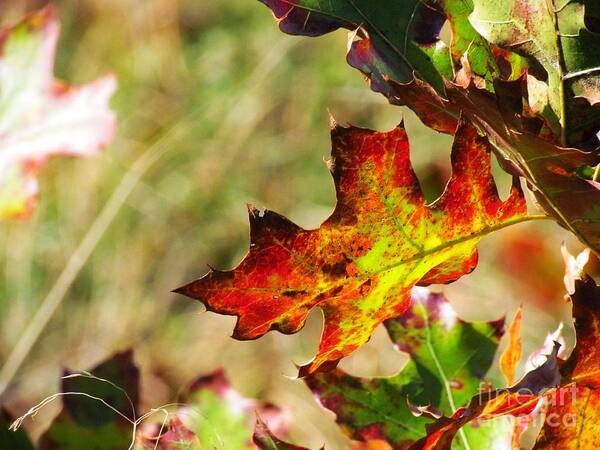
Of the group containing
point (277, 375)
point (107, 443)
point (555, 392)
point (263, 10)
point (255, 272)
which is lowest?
point (277, 375)

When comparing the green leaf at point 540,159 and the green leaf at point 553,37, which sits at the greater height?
the green leaf at point 553,37

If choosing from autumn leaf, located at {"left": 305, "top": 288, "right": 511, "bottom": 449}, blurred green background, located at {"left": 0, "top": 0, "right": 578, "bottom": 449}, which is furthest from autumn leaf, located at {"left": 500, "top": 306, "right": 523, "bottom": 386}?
blurred green background, located at {"left": 0, "top": 0, "right": 578, "bottom": 449}

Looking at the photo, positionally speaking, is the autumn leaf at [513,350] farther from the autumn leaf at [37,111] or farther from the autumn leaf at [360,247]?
the autumn leaf at [37,111]

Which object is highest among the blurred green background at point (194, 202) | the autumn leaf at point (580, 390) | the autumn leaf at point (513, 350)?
the autumn leaf at point (580, 390)

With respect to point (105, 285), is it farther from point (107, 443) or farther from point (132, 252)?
point (107, 443)

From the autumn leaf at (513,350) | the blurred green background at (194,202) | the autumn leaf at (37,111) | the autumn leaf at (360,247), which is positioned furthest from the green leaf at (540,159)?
the blurred green background at (194,202)

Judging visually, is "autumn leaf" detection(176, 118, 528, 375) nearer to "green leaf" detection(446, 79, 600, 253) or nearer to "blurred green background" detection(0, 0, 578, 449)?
"green leaf" detection(446, 79, 600, 253)

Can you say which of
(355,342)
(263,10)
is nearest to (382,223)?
(355,342)
